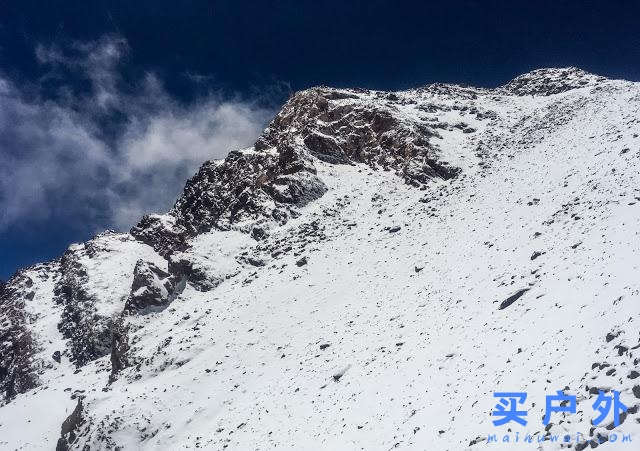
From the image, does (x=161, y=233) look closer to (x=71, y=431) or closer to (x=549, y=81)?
(x=71, y=431)

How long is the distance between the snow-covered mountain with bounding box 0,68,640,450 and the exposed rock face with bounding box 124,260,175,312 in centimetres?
28

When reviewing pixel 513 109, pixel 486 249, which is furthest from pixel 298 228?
pixel 513 109

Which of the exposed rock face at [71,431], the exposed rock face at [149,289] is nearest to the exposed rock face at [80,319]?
the exposed rock face at [149,289]

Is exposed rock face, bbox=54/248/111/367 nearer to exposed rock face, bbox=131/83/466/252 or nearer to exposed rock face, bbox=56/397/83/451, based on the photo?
exposed rock face, bbox=131/83/466/252

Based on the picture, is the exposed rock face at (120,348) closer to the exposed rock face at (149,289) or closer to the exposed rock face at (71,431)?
the exposed rock face at (149,289)

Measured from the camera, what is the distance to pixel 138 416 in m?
34.5

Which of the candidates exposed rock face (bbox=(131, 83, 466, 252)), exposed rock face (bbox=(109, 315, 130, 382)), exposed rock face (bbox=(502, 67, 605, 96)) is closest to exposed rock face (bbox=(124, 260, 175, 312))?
exposed rock face (bbox=(109, 315, 130, 382))

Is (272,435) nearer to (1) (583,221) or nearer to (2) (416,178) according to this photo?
(1) (583,221)

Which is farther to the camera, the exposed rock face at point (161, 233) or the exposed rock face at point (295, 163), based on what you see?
the exposed rock face at point (161, 233)

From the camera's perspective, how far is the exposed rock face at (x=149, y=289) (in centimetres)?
5222

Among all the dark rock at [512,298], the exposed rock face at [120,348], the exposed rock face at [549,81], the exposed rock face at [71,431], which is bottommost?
the dark rock at [512,298]

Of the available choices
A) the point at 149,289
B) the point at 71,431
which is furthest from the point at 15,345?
the point at 71,431

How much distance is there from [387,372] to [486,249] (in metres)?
14.8

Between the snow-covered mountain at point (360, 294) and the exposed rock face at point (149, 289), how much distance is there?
0.28 metres
